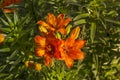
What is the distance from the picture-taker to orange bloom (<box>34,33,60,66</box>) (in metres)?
2.89

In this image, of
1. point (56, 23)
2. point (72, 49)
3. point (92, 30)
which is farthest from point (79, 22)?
point (72, 49)

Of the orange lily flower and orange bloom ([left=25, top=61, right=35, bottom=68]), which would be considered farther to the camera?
orange bloom ([left=25, top=61, right=35, bottom=68])

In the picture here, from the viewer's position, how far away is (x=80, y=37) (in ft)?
11.7

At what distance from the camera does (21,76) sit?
371 cm

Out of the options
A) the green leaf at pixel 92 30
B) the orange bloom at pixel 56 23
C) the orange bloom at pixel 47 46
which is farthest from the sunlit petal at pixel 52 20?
the green leaf at pixel 92 30

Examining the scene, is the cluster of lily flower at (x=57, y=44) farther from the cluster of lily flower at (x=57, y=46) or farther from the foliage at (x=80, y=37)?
the foliage at (x=80, y=37)

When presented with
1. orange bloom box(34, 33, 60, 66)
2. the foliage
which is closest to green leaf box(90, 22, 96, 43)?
the foliage

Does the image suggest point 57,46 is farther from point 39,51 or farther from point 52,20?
point 52,20

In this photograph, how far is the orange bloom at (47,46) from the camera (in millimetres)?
2891

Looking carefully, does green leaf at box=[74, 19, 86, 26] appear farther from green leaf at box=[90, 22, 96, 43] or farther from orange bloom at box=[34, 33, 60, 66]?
orange bloom at box=[34, 33, 60, 66]

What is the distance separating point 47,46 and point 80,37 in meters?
0.66

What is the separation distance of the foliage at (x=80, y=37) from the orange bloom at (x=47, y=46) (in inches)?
12.6

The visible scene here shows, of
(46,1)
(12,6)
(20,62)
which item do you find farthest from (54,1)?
(20,62)

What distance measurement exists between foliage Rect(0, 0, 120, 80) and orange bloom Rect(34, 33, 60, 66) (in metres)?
0.32
